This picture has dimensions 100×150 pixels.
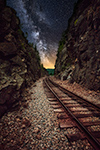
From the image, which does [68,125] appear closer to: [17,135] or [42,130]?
[42,130]

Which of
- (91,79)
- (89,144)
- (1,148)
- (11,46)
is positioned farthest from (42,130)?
(91,79)

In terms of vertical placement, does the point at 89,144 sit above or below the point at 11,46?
below

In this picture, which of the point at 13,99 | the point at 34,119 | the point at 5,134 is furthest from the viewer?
the point at 13,99

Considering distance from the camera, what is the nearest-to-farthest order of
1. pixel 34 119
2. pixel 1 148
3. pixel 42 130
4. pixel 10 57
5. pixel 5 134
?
pixel 1 148 → pixel 5 134 → pixel 42 130 → pixel 34 119 → pixel 10 57

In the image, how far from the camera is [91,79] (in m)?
7.26

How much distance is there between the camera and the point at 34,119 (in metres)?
3.25

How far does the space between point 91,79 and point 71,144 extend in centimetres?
666

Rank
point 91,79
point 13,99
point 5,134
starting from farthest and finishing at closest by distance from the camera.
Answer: point 91,79 < point 13,99 < point 5,134

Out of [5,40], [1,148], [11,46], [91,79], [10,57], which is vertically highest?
[5,40]

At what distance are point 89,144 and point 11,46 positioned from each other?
23.6 feet

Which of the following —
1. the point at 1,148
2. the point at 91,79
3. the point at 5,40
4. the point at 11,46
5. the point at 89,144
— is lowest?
the point at 1,148

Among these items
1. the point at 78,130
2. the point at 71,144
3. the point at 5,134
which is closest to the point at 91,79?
the point at 78,130

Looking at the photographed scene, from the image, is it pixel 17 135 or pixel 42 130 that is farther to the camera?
pixel 42 130

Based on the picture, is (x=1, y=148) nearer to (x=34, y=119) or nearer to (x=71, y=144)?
(x=34, y=119)
